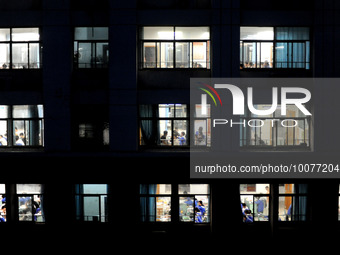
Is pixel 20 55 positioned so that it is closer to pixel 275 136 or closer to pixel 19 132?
pixel 19 132

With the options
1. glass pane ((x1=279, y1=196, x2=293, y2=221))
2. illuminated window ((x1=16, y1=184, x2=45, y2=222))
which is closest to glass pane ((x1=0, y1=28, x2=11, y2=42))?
illuminated window ((x1=16, y1=184, x2=45, y2=222))

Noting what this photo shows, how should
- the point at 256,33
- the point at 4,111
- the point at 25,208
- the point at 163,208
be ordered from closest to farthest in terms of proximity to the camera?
the point at 256,33 → the point at 4,111 → the point at 163,208 → the point at 25,208

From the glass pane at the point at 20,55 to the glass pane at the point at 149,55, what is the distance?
530cm

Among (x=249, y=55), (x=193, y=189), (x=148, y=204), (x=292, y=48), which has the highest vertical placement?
(x=292, y=48)

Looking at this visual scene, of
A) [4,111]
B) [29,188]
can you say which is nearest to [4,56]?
[4,111]

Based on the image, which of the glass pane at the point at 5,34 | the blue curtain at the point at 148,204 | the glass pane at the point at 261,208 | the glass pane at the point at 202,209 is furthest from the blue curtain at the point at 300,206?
the glass pane at the point at 5,34

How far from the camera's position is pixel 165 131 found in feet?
64.4

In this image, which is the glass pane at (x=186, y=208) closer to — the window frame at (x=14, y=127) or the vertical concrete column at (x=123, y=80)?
the vertical concrete column at (x=123, y=80)

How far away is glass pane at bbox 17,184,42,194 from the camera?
1988 centimetres

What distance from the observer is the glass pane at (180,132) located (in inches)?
768

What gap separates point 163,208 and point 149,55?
6.85 m

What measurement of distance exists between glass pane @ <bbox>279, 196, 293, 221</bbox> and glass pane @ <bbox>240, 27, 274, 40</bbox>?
7.16 meters

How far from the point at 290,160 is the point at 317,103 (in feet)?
9.19

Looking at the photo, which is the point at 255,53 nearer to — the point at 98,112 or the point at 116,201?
the point at 98,112
